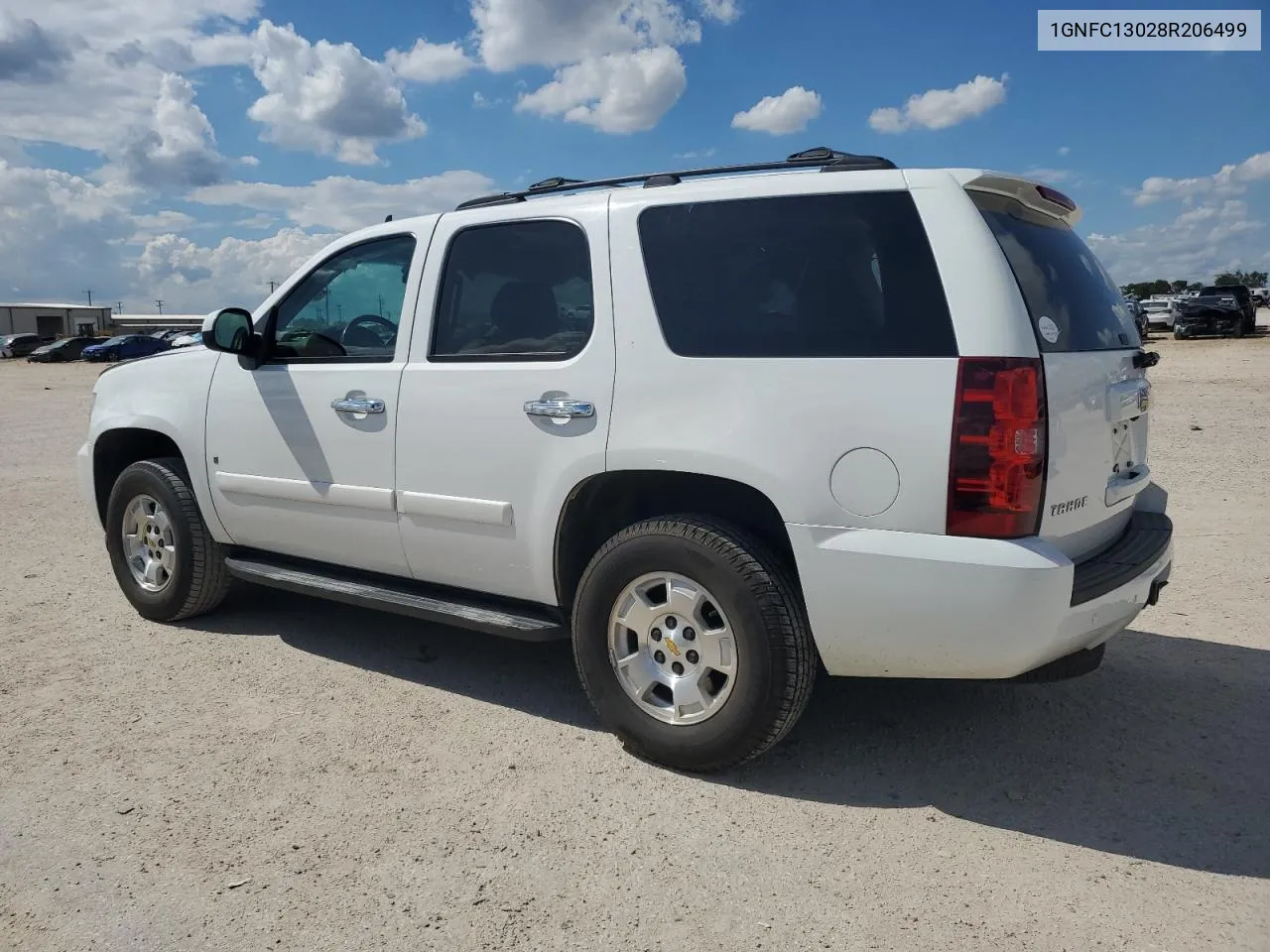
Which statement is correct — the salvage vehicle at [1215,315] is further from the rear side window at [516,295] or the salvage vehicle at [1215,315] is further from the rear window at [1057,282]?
the rear side window at [516,295]

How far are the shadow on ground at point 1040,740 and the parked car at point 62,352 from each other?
178ft

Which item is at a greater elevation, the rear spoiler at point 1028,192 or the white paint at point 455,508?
the rear spoiler at point 1028,192

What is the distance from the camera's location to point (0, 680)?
170 inches

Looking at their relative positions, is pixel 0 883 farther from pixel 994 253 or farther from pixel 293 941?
pixel 994 253

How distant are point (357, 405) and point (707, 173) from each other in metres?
1.73

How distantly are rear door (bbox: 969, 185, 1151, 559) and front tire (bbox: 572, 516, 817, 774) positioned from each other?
0.88 m

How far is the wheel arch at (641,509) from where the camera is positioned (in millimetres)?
3350

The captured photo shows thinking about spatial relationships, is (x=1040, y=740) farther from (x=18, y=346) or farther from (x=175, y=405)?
(x=18, y=346)

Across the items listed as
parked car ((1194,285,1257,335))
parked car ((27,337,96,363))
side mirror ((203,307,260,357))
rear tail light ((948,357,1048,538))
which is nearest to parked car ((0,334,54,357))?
parked car ((27,337,96,363))

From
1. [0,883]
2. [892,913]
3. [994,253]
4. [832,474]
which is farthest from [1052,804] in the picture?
[0,883]

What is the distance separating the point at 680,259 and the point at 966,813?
A: 2.09m

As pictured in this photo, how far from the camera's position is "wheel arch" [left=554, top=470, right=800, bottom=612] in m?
3.35

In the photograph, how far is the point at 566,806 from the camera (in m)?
3.19

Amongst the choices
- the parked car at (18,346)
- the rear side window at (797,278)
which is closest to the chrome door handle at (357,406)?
the rear side window at (797,278)
